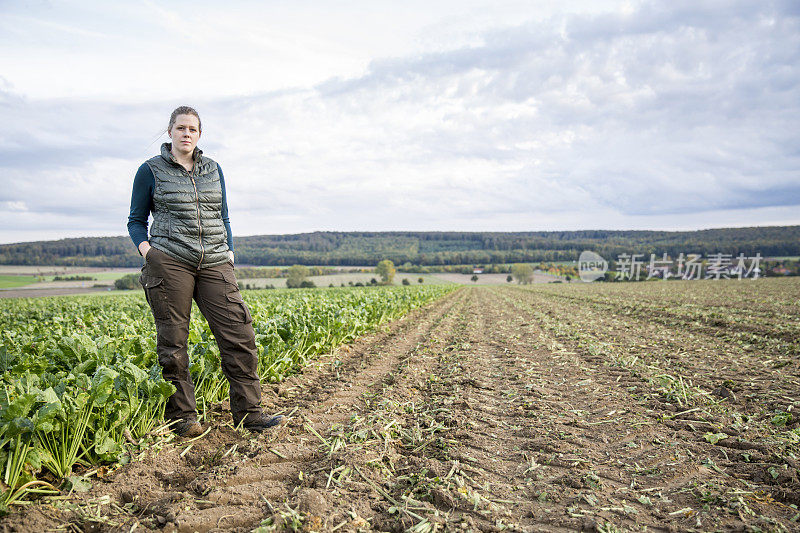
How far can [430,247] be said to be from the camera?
389 ft

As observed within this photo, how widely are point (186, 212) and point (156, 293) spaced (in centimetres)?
70

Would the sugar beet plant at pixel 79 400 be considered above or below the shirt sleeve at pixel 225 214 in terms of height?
below

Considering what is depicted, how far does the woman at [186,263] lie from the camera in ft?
11.9

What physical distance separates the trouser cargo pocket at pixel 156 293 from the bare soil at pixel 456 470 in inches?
45.1

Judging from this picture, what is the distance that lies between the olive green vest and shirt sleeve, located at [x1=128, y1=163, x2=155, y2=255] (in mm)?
57

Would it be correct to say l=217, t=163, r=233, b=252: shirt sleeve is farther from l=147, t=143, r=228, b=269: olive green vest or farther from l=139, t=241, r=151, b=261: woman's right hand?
l=139, t=241, r=151, b=261: woman's right hand

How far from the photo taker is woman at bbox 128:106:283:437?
363cm

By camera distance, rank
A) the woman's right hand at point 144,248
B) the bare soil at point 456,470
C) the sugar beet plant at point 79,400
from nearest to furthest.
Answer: the bare soil at point 456,470 < the sugar beet plant at point 79,400 < the woman's right hand at point 144,248

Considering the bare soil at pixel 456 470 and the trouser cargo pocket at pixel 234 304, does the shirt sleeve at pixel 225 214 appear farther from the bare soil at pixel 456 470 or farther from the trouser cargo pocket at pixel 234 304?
the bare soil at pixel 456 470

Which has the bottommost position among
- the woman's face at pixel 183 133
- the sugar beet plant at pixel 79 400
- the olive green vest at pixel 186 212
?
the sugar beet plant at pixel 79 400

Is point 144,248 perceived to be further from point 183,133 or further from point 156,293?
point 183,133

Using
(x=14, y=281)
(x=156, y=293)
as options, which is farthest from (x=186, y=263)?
(x=14, y=281)

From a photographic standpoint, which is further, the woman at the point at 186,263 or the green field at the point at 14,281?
the green field at the point at 14,281

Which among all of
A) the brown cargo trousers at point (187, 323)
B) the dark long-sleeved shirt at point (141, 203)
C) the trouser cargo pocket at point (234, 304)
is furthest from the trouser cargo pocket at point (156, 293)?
the trouser cargo pocket at point (234, 304)
